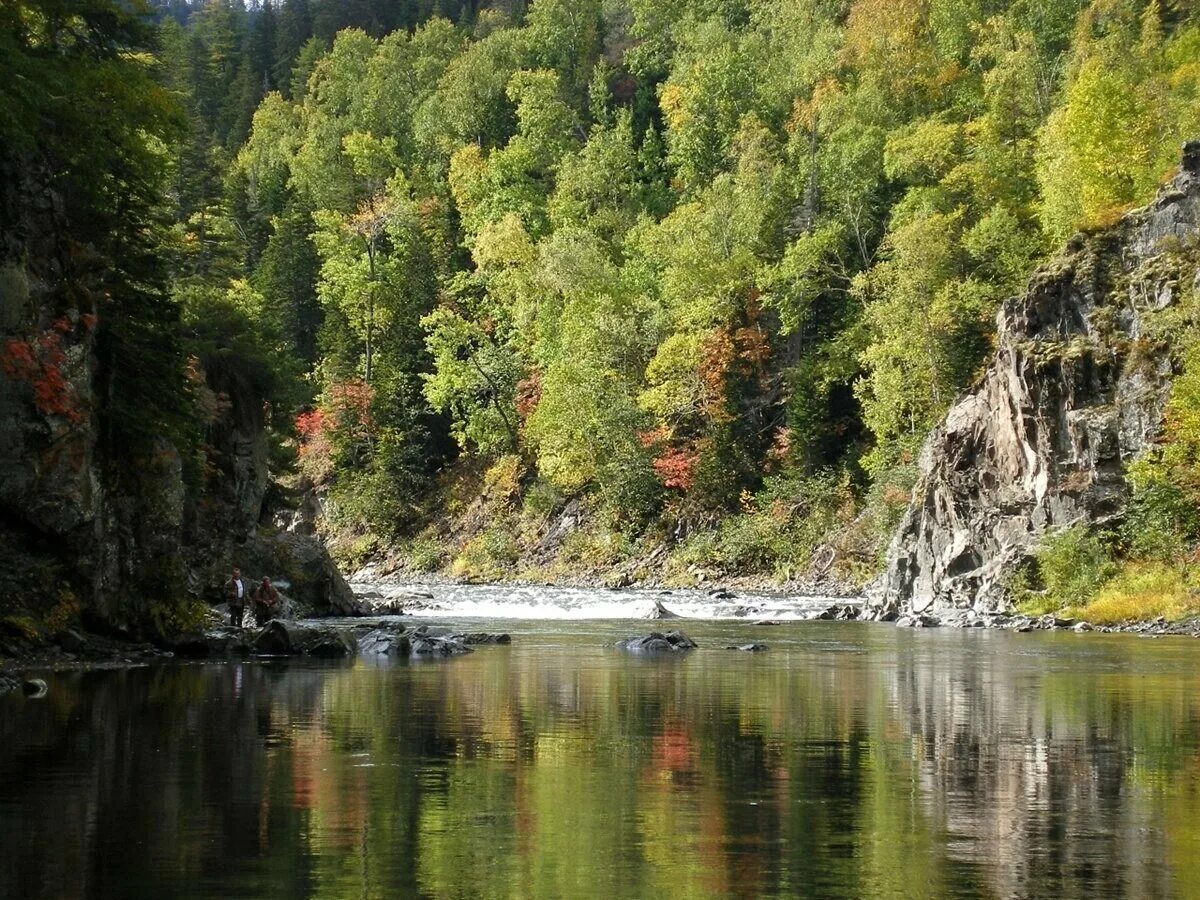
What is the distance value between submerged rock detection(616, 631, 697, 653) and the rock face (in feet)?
51.9

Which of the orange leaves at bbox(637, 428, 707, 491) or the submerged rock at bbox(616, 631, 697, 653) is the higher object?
the orange leaves at bbox(637, 428, 707, 491)

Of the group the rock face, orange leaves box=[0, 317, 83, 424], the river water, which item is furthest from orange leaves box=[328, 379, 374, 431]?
the river water

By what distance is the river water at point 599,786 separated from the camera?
429 inches

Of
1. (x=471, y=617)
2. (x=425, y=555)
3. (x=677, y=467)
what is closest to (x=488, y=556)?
(x=425, y=555)

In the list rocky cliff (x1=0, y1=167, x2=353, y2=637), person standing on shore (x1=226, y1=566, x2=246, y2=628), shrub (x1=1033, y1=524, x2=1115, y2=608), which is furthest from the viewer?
shrub (x1=1033, y1=524, x2=1115, y2=608)

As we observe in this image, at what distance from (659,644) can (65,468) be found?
44.5 feet

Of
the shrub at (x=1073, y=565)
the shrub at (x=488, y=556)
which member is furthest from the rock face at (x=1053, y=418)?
the shrub at (x=488, y=556)

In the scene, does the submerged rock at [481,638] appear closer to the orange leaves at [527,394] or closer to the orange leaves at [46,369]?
the orange leaves at [46,369]

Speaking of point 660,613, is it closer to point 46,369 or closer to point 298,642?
point 298,642

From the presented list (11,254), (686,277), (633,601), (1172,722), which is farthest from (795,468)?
(1172,722)

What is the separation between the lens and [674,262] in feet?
281

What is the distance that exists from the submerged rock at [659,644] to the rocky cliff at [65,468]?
9.98m

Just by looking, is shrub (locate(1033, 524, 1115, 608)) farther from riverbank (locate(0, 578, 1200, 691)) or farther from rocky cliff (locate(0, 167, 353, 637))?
rocky cliff (locate(0, 167, 353, 637))

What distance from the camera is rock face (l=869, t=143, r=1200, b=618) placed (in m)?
47.7
